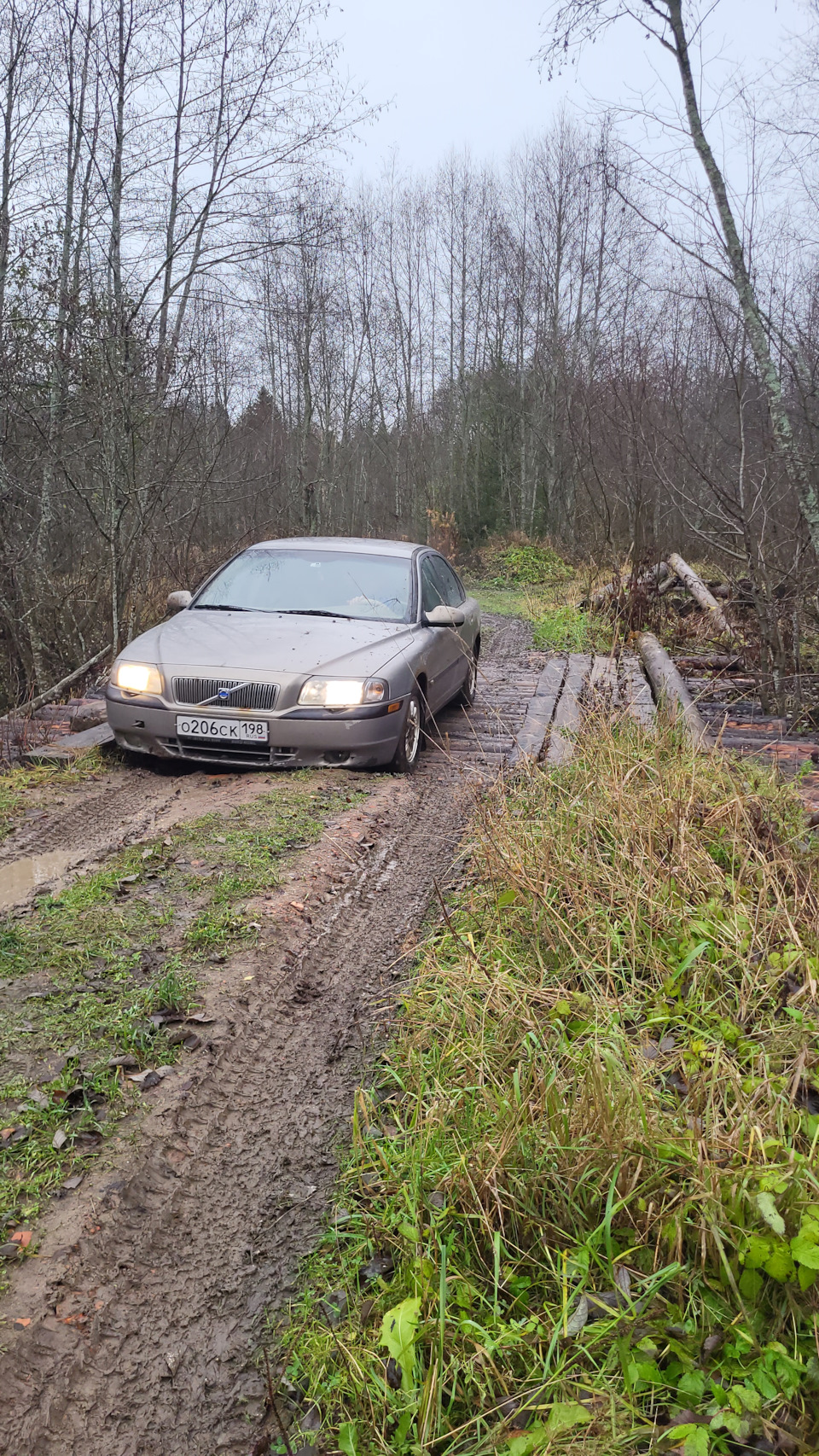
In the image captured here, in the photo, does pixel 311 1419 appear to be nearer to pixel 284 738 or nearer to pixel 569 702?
pixel 284 738

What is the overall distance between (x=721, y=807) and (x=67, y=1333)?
316cm

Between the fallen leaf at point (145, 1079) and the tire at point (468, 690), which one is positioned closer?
the fallen leaf at point (145, 1079)

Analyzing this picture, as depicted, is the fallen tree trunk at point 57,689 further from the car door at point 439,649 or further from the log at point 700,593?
the log at point 700,593

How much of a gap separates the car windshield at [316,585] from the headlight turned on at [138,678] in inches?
45.6

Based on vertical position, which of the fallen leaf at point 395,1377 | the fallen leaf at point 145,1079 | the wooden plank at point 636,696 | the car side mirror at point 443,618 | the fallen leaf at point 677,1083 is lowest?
the fallen leaf at point 395,1377

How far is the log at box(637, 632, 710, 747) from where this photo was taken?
5633mm

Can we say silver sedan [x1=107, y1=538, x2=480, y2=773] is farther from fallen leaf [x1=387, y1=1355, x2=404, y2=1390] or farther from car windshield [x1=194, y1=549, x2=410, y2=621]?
fallen leaf [x1=387, y1=1355, x2=404, y2=1390]

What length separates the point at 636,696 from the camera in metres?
7.69

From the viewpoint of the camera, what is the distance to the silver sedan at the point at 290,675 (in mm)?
5898

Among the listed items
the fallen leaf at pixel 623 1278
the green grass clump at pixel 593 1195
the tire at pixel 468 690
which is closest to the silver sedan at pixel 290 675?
the tire at pixel 468 690

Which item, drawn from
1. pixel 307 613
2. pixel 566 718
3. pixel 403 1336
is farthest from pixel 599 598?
pixel 403 1336

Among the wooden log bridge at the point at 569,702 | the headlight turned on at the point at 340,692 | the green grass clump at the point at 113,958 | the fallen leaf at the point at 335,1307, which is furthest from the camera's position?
the wooden log bridge at the point at 569,702

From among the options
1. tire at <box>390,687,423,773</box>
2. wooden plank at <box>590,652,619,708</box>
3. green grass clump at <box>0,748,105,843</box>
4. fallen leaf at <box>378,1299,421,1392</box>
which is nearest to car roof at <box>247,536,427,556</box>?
tire at <box>390,687,423,773</box>

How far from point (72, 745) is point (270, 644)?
1.61 metres
